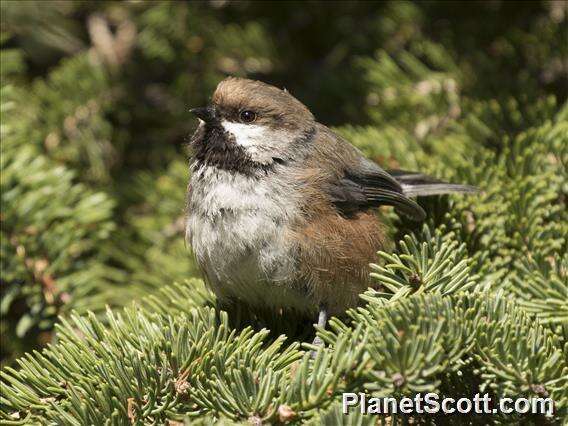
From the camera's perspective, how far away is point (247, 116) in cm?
271

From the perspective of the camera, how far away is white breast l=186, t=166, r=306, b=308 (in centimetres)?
237

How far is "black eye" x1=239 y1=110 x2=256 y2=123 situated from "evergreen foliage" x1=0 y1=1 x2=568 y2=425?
64 cm

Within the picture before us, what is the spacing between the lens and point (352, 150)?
284cm

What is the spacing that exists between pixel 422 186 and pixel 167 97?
1.78 m

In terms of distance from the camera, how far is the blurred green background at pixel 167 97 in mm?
2740

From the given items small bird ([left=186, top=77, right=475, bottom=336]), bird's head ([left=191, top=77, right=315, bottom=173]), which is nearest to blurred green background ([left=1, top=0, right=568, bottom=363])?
small bird ([left=186, top=77, right=475, bottom=336])

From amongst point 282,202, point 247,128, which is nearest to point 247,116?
point 247,128

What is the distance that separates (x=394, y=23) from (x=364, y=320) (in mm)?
2219

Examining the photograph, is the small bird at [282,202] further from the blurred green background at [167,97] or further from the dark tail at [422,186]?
the blurred green background at [167,97]

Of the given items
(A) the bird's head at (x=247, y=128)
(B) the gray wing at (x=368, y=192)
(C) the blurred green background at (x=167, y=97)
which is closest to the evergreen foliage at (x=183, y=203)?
(C) the blurred green background at (x=167, y=97)

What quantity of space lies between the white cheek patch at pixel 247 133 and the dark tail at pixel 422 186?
593mm

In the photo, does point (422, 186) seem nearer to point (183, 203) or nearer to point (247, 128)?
point (247, 128)

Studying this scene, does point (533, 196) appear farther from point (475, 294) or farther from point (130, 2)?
point (130, 2)

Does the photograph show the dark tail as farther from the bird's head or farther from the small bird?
the bird's head
